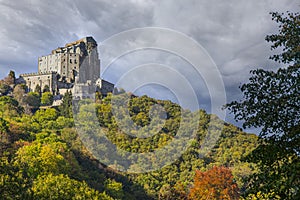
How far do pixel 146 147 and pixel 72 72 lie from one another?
129ft

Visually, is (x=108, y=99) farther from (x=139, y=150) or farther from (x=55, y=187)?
(x=55, y=187)

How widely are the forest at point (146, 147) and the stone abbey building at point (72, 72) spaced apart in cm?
344

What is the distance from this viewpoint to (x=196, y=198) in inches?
1690

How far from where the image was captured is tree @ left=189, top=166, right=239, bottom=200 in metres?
42.7

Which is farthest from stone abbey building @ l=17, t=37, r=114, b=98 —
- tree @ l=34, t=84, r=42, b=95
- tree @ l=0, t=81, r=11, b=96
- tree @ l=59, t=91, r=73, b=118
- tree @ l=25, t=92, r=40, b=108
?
tree @ l=25, t=92, r=40, b=108

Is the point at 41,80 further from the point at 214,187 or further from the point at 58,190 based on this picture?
the point at 58,190

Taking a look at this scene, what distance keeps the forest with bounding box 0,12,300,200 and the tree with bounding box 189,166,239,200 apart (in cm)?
12

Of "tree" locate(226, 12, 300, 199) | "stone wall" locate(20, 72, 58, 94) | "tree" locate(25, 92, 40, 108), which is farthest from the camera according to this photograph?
"stone wall" locate(20, 72, 58, 94)

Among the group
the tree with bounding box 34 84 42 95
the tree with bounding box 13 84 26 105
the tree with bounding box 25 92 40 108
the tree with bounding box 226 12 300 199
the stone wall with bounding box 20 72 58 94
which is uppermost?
the stone wall with bounding box 20 72 58 94

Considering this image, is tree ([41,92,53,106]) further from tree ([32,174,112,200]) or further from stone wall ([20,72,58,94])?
tree ([32,174,112,200])

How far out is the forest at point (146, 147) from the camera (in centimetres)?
1052

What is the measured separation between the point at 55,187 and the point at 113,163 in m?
35.3

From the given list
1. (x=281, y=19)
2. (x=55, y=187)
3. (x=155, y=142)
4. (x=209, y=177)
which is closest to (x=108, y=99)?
(x=155, y=142)

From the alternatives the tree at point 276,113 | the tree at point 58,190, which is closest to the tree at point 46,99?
the tree at point 58,190
